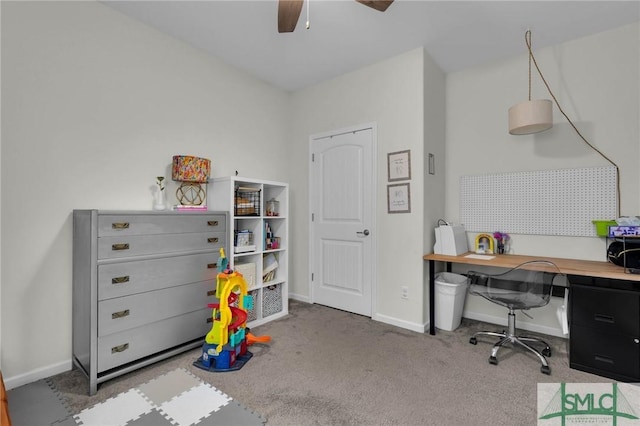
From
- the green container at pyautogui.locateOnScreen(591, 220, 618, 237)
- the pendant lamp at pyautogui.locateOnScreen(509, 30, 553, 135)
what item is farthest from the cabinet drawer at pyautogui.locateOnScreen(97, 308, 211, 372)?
the green container at pyautogui.locateOnScreen(591, 220, 618, 237)

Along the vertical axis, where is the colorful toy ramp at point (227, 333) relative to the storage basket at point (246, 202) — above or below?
below

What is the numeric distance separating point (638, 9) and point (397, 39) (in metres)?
1.78

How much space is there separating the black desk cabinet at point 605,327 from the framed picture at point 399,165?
1537mm

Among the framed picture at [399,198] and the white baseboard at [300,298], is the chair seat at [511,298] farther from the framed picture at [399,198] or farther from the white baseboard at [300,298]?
the white baseboard at [300,298]

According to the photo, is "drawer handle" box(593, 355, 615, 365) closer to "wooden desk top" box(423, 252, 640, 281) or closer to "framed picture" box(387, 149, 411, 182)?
"wooden desk top" box(423, 252, 640, 281)

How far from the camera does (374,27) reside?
102 inches

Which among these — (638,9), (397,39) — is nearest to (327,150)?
(397,39)

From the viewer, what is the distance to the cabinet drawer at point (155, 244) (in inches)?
77.8

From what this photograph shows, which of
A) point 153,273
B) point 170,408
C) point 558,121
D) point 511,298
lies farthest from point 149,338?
point 558,121

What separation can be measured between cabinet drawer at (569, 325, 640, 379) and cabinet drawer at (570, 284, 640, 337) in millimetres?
47

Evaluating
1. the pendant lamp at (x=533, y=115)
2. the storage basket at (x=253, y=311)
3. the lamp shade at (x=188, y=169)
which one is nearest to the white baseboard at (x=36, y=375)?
the storage basket at (x=253, y=311)

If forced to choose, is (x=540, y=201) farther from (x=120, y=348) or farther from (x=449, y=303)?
(x=120, y=348)

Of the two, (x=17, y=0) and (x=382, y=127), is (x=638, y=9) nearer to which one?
(x=382, y=127)

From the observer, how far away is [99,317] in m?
1.92
